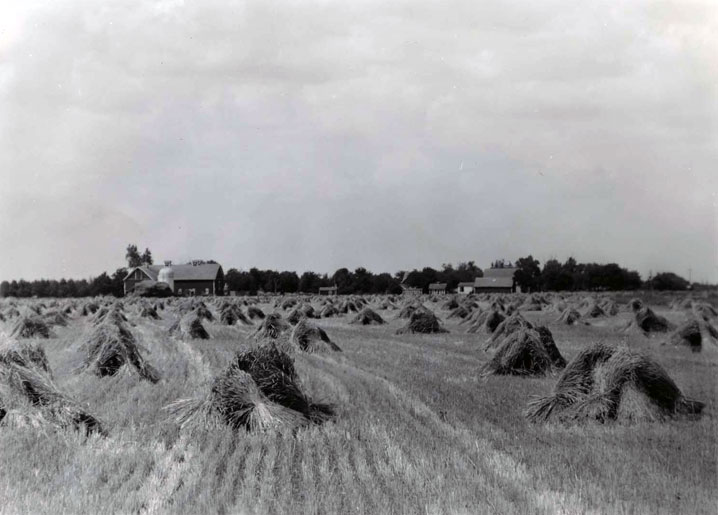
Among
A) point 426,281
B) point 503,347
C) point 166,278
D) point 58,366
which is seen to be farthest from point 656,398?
point 426,281

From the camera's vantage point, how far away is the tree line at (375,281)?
111 feet

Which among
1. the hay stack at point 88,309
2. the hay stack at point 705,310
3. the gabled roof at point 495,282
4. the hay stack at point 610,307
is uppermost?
the gabled roof at point 495,282

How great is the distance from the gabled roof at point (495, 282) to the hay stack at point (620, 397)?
7696cm

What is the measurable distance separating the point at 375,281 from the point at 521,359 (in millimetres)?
85255

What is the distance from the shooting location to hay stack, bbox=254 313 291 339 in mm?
22547

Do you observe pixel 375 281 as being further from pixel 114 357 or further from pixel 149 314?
pixel 114 357

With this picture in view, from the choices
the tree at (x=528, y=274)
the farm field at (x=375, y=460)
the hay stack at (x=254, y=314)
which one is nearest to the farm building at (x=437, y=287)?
the tree at (x=528, y=274)

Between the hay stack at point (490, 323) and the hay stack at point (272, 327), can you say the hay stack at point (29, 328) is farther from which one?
the hay stack at point (490, 323)

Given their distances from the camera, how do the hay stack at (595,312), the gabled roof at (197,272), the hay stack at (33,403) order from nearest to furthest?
the hay stack at (33,403), the hay stack at (595,312), the gabled roof at (197,272)

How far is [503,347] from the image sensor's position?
15203 millimetres

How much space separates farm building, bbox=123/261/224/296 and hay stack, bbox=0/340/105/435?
50300 millimetres

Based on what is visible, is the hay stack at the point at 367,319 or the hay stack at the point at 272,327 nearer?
the hay stack at the point at 272,327

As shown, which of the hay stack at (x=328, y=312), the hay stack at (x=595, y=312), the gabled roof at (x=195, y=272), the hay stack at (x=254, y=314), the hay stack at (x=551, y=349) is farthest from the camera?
the gabled roof at (x=195, y=272)

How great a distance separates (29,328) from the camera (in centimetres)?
2538
